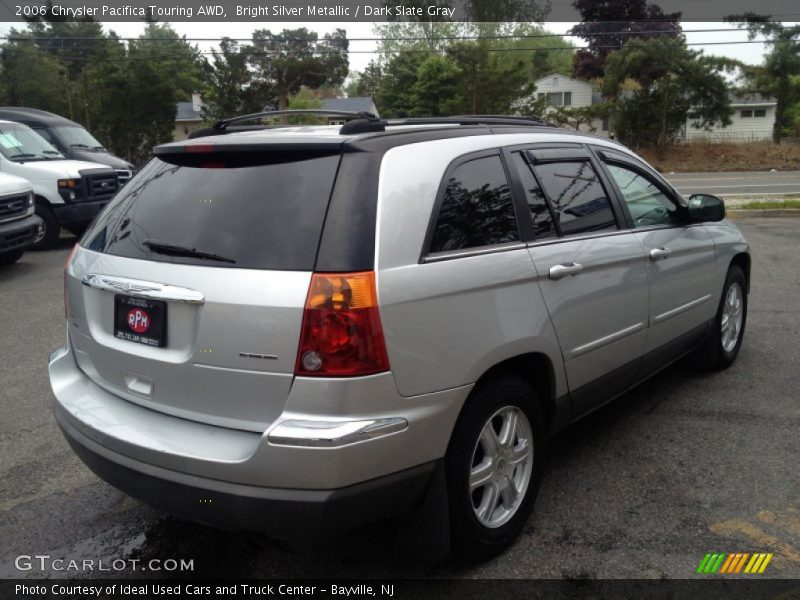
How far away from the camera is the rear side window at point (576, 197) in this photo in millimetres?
3436

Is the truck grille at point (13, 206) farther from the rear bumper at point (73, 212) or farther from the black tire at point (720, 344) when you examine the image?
the black tire at point (720, 344)

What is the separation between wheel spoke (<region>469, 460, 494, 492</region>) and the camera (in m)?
2.81

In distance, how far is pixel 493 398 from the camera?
2.82 m

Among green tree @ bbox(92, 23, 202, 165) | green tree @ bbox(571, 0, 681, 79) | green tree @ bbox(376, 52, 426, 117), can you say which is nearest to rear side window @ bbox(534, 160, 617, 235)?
green tree @ bbox(92, 23, 202, 165)

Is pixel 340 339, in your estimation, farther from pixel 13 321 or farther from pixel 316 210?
pixel 13 321

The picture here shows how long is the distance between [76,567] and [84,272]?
1234 mm

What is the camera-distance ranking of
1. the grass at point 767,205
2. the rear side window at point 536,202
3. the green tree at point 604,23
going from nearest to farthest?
the rear side window at point 536,202
the grass at point 767,205
the green tree at point 604,23

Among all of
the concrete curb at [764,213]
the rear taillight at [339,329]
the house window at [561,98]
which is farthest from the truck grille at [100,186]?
the house window at [561,98]

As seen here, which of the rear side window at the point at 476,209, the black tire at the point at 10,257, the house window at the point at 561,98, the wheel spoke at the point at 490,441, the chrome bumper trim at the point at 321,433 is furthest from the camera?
the house window at the point at 561,98

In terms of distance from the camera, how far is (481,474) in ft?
9.38

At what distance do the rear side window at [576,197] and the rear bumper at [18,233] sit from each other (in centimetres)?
790

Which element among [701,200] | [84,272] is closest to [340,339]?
[84,272]

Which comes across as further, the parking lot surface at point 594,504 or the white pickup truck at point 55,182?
Result: the white pickup truck at point 55,182

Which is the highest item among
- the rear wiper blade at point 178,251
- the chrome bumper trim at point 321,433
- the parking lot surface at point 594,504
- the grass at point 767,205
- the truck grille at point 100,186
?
the rear wiper blade at point 178,251
